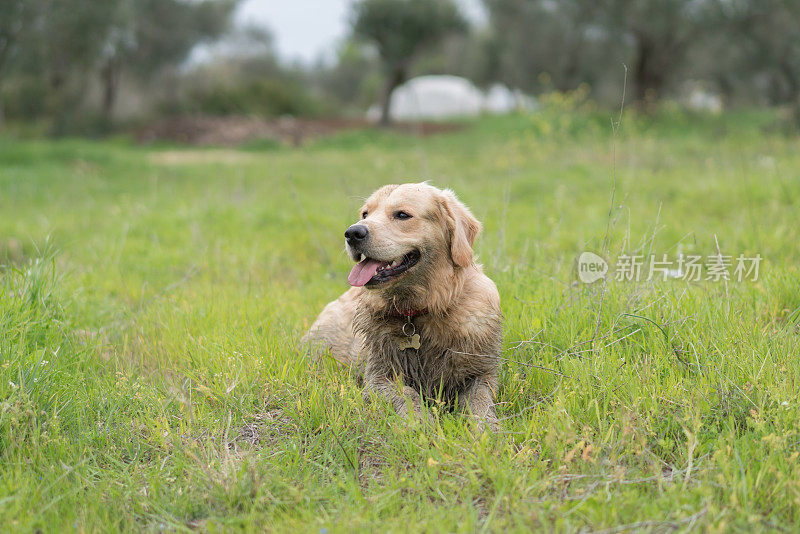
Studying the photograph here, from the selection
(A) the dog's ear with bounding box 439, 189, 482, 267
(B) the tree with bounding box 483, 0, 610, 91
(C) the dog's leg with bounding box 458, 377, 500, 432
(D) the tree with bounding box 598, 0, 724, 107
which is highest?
(B) the tree with bounding box 483, 0, 610, 91

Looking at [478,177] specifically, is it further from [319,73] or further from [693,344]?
[319,73]

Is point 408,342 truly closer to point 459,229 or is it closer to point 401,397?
point 401,397

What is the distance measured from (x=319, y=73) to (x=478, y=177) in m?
56.6

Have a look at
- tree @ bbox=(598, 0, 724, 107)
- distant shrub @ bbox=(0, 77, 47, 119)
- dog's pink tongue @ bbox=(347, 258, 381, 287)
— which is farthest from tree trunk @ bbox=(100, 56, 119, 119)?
dog's pink tongue @ bbox=(347, 258, 381, 287)

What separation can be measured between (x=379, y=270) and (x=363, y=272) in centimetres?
10

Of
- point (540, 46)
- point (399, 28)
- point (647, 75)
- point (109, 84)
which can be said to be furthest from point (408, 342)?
point (109, 84)

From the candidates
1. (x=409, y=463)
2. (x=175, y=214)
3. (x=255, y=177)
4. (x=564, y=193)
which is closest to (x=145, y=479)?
(x=409, y=463)

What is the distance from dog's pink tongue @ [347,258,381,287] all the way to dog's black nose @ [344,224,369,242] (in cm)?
18

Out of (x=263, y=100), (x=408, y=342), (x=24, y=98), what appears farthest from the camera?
(x=263, y=100)

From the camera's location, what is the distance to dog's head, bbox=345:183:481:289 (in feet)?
10.8

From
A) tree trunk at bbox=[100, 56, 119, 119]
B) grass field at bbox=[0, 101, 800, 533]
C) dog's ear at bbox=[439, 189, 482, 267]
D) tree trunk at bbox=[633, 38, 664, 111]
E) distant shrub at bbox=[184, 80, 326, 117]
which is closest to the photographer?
grass field at bbox=[0, 101, 800, 533]

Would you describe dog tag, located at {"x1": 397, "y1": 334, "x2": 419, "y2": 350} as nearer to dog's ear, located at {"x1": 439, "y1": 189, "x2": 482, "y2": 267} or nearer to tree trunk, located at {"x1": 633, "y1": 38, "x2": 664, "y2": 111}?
dog's ear, located at {"x1": 439, "y1": 189, "x2": 482, "y2": 267}

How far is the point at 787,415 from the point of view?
9.39 feet

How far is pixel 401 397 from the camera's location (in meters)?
3.32
